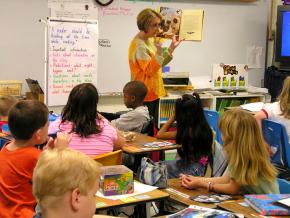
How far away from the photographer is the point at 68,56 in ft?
17.9

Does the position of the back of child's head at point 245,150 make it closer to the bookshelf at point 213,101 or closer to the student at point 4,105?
the student at point 4,105

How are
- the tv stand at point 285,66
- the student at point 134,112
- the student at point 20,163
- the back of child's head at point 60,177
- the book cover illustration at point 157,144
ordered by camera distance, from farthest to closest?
the tv stand at point 285,66, the student at point 134,112, the book cover illustration at point 157,144, the student at point 20,163, the back of child's head at point 60,177

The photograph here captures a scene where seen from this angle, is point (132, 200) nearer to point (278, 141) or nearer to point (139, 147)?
point (139, 147)

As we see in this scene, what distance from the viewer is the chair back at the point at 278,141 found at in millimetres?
3975

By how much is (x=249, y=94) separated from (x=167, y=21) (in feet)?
5.72

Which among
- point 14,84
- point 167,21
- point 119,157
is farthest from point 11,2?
point 119,157

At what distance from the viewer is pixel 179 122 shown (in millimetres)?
3773

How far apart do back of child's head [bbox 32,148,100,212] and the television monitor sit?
19.2 ft

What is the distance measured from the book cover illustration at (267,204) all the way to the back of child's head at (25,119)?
1184 millimetres

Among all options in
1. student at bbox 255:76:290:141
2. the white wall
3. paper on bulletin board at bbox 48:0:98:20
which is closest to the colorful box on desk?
student at bbox 255:76:290:141

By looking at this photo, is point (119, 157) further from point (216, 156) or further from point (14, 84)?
point (14, 84)

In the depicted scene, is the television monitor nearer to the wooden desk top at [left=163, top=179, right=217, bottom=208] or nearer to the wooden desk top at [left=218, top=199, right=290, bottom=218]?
the wooden desk top at [left=163, top=179, right=217, bottom=208]

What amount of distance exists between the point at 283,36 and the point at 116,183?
16.9 ft

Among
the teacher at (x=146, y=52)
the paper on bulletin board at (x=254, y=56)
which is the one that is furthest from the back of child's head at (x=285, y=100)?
the paper on bulletin board at (x=254, y=56)
